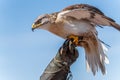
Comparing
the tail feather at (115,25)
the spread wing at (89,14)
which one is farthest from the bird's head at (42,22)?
the tail feather at (115,25)

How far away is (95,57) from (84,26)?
0.67 meters

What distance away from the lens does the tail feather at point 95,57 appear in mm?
5175

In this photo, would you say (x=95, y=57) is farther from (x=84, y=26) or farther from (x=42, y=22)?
(x=42, y=22)

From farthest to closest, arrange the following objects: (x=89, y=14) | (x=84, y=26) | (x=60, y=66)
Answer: (x=84, y=26), (x=89, y=14), (x=60, y=66)

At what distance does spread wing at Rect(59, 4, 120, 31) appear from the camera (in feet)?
15.1

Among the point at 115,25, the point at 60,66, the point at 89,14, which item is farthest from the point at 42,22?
the point at 60,66

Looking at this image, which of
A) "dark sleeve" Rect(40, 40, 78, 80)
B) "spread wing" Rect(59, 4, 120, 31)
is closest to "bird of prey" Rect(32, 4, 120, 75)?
"spread wing" Rect(59, 4, 120, 31)

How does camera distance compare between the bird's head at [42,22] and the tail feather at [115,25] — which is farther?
the bird's head at [42,22]

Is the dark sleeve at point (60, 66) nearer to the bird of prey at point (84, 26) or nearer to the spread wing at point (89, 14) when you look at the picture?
the bird of prey at point (84, 26)

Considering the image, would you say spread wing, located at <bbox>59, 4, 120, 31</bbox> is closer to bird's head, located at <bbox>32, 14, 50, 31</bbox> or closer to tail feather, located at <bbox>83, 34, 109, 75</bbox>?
bird's head, located at <bbox>32, 14, 50, 31</bbox>

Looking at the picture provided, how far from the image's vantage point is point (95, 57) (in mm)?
5336

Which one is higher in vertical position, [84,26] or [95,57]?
[84,26]

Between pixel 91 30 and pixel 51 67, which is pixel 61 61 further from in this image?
pixel 91 30

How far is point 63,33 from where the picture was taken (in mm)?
4809
